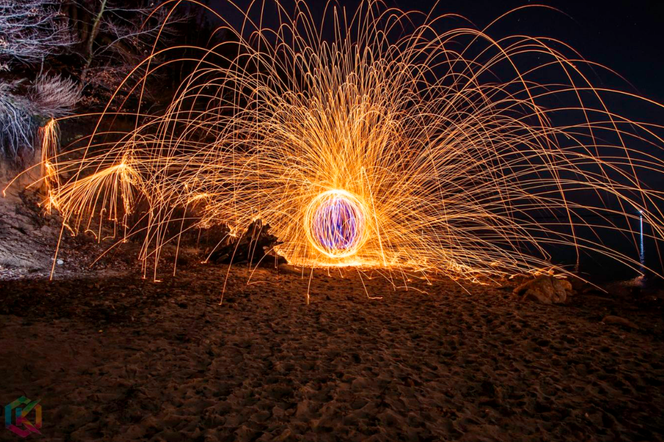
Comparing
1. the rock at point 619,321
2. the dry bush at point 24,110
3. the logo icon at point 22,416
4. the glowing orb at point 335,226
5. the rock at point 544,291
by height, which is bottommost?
the logo icon at point 22,416

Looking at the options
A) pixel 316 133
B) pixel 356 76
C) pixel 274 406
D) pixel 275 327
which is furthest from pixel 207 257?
pixel 274 406

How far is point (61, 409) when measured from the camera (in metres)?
2.52

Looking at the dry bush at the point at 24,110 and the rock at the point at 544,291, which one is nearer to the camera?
the rock at the point at 544,291

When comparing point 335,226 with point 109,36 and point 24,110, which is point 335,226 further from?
point 109,36

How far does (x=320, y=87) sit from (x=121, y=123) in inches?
323

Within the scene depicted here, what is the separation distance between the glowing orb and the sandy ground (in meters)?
3.03

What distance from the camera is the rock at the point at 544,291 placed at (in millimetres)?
5891

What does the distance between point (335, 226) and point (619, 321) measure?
5362mm

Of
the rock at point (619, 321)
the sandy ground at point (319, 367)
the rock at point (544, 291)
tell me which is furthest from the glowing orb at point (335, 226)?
the rock at point (619, 321)

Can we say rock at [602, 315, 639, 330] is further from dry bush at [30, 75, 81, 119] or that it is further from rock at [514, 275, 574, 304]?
dry bush at [30, 75, 81, 119]

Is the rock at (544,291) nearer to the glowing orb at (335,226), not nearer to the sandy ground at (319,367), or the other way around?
the sandy ground at (319,367)

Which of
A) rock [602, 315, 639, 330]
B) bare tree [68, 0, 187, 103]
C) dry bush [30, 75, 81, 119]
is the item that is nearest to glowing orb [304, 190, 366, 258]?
rock [602, 315, 639, 330]

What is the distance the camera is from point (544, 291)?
5.96m

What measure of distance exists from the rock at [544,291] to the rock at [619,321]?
0.85m
